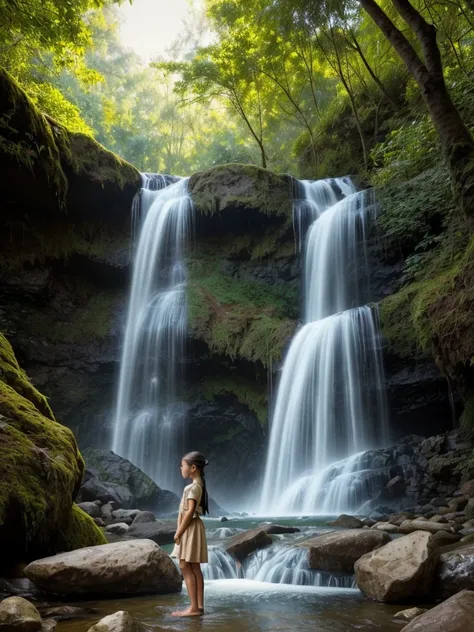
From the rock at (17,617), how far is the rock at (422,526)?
4.84m

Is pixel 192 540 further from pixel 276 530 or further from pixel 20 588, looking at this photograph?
pixel 276 530

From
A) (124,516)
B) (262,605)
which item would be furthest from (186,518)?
(124,516)

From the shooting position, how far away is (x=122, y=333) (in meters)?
16.1

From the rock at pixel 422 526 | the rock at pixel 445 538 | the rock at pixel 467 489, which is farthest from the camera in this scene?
the rock at pixel 467 489

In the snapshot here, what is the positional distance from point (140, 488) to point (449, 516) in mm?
6797

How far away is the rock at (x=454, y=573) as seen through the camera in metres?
4.26

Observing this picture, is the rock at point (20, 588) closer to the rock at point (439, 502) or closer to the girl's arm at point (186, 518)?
the girl's arm at point (186, 518)

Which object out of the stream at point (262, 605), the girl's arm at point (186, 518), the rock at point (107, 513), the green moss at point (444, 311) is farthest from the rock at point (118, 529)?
the green moss at point (444, 311)

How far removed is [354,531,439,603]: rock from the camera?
13.9ft

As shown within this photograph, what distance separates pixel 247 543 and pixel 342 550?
4.20 ft

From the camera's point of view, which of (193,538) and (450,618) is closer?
(450,618)

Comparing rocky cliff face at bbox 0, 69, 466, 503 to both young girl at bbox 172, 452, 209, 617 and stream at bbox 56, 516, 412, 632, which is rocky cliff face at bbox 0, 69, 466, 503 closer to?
stream at bbox 56, 516, 412, 632

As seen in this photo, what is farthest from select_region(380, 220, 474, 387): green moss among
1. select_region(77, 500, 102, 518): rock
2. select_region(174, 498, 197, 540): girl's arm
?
select_region(77, 500, 102, 518): rock

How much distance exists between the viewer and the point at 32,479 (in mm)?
4312
